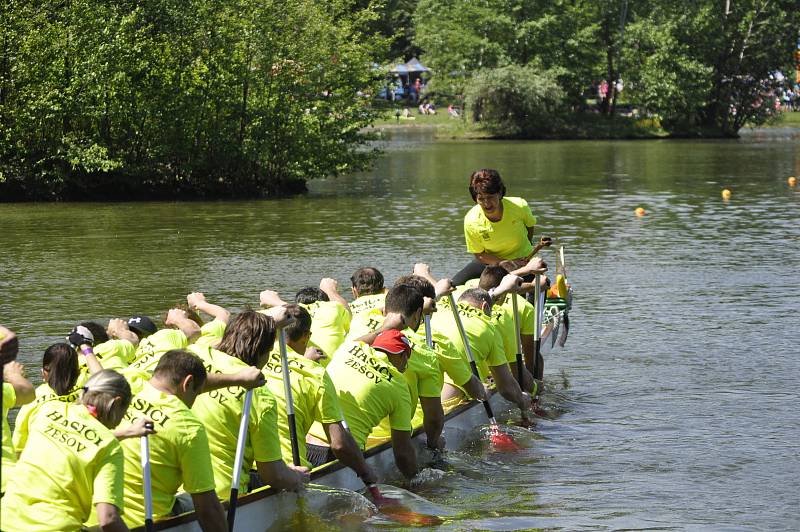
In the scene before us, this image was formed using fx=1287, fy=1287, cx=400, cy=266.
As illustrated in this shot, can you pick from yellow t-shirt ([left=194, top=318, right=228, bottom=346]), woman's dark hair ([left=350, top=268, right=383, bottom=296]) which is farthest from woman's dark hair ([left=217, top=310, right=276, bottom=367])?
woman's dark hair ([left=350, top=268, right=383, bottom=296])

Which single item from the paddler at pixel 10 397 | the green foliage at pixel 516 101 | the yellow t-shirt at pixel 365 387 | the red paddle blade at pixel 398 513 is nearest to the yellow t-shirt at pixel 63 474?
the paddler at pixel 10 397

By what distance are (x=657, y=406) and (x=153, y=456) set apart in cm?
716

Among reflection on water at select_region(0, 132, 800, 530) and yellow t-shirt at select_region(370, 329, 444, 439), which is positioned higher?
yellow t-shirt at select_region(370, 329, 444, 439)

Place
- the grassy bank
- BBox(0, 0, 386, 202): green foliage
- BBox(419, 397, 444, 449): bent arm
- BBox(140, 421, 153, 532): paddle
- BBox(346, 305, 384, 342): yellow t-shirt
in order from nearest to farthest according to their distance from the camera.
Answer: BBox(140, 421, 153, 532): paddle
BBox(419, 397, 444, 449): bent arm
BBox(346, 305, 384, 342): yellow t-shirt
BBox(0, 0, 386, 202): green foliage
the grassy bank

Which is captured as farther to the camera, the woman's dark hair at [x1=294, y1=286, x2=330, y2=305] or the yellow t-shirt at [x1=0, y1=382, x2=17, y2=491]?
the woman's dark hair at [x1=294, y1=286, x2=330, y2=305]

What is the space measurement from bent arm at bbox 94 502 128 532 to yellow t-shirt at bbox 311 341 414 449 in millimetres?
2675

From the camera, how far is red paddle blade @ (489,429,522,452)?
10.9 meters

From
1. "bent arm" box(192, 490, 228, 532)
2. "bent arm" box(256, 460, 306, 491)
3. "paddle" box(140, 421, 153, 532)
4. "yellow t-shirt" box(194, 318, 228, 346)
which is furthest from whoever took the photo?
"yellow t-shirt" box(194, 318, 228, 346)

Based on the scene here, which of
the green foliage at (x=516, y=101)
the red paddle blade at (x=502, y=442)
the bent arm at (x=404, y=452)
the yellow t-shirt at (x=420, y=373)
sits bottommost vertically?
the red paddle blade at (x=502, y=442)

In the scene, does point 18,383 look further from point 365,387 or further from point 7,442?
point 365,387

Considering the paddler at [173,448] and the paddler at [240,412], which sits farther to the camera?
the paddler at [240,412]

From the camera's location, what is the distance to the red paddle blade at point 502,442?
1093 centimetres

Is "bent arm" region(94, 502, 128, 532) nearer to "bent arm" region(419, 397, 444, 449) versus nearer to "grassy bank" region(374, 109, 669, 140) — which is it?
"bent arm" region(419, 397, 444, 449)

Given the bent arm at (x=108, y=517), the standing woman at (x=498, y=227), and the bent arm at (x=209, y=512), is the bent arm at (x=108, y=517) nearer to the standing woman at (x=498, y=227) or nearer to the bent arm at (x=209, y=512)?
the bent arm at (x=209, y=512)
